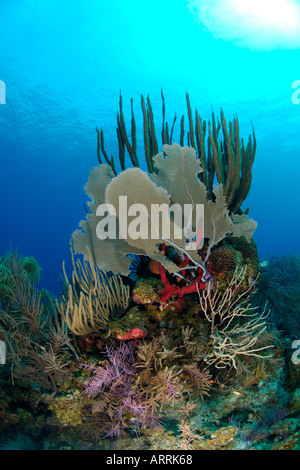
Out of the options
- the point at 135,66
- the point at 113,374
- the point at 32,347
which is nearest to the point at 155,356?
the point at 113,374

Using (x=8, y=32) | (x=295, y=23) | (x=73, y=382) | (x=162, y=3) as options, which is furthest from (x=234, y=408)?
(x=8, y=32)

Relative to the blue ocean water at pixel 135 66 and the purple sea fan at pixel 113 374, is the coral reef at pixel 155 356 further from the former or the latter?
the blue ocean water at pixel 135 66

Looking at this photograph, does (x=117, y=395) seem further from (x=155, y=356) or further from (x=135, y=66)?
(x=135, y=66)

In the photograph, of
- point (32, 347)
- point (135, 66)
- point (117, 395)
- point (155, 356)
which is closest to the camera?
point (117, 395)

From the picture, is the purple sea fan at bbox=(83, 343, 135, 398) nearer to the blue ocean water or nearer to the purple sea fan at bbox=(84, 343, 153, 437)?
the purple sea fan at bbox=(84, 343, 153, 437)

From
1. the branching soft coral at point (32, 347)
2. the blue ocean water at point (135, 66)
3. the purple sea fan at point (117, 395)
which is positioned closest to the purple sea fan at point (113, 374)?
the purple sea fan at point (117, 395)

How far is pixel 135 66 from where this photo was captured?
24.1 metres

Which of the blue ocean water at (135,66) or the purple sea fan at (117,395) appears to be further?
the blue ocean water at (135,66)

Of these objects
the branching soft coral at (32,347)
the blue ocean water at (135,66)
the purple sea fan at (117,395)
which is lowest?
the purple sea fan at (117,395)

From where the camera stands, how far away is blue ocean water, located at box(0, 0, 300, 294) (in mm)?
18984

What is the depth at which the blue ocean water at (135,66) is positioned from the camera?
19.0 metres

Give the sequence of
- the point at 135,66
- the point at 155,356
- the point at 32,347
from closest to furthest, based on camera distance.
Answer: the point at 155,356 → the point at 32,347 → the point at 135,66

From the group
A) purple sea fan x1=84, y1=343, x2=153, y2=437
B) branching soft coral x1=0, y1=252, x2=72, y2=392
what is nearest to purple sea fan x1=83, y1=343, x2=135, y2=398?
purple sea fan x1=84, y1=343, x2=153, y2=437

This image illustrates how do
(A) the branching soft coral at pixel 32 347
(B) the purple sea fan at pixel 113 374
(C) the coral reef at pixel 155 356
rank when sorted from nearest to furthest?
(C) the coral reef at pixel 155 356, (B) the purple sea fan at pixel 113 374, (A) the branching soft coral at pixel 32 347
